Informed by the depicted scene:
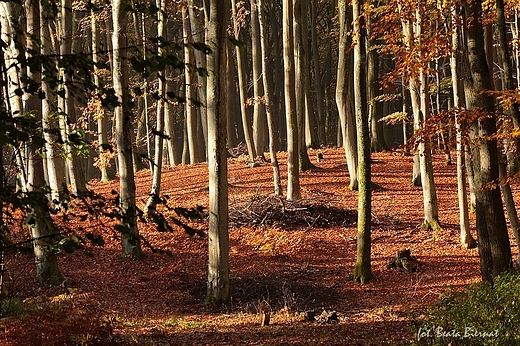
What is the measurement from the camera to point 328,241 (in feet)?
56.5

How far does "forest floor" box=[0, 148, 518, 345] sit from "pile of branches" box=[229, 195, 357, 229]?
3 centimetres

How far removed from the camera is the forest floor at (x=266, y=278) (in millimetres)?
9242

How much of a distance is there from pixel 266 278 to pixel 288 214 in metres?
4.28

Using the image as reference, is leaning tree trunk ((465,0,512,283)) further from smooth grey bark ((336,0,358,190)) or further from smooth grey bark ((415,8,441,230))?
smooth grey bark ((336,0,358,190))

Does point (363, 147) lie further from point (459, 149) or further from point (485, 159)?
point (485, 159)

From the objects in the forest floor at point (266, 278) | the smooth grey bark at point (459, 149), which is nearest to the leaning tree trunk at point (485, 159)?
Result: the forest floor at point (266, 278)

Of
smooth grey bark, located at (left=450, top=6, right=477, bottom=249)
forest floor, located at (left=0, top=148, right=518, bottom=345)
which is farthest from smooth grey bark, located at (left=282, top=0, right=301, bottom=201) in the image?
smooth grey bark, located at (left=450, top=6, right=477, bottom=249)

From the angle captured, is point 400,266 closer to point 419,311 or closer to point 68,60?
point 419,311

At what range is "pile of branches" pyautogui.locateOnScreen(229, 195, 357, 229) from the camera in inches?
707

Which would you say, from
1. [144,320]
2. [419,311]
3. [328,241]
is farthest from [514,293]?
[328,241]

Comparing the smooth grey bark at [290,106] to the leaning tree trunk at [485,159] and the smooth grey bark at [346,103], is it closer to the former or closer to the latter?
the smooth grey bark at [346,103]

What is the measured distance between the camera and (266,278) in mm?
14148

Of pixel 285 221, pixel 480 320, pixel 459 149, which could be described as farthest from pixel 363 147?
pixel 480 320

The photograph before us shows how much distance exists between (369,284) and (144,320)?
5.45 meters
